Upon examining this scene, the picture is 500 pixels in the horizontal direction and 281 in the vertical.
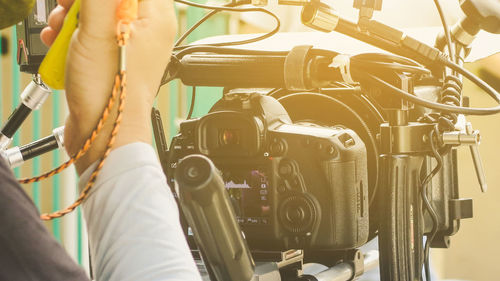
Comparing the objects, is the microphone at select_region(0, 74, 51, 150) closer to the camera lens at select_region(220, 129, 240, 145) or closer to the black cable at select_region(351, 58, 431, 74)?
the camera lens at select_region(220, 129, 240, 145)

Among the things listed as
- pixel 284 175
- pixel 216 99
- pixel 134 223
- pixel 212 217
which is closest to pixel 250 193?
pixel 284 175

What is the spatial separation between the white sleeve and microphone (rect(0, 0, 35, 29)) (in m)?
0.10

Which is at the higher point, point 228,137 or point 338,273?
point 228,137

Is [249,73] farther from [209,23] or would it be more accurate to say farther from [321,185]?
[209,23]

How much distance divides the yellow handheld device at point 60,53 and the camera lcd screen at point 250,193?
0.99 ft

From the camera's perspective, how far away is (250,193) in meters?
0.75

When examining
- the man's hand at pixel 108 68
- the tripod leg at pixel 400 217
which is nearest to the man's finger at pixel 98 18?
the man's hand at pixel 108 68

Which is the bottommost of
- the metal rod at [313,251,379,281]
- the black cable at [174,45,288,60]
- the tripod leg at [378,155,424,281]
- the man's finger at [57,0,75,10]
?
the metal rod at [313,251,379,281]

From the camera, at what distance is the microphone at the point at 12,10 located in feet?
1.32

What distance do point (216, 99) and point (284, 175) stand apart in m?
2.21

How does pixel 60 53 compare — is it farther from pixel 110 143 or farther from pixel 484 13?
pixel 484 13

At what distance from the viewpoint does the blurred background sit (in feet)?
6.48

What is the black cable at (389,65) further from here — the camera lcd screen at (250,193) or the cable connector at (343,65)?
the camera lcd screen at (250,193)

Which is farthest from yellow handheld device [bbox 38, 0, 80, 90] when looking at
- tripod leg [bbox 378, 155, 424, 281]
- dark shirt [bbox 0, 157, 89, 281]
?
tripod leg [bbox 378, 155, 424, 281]
